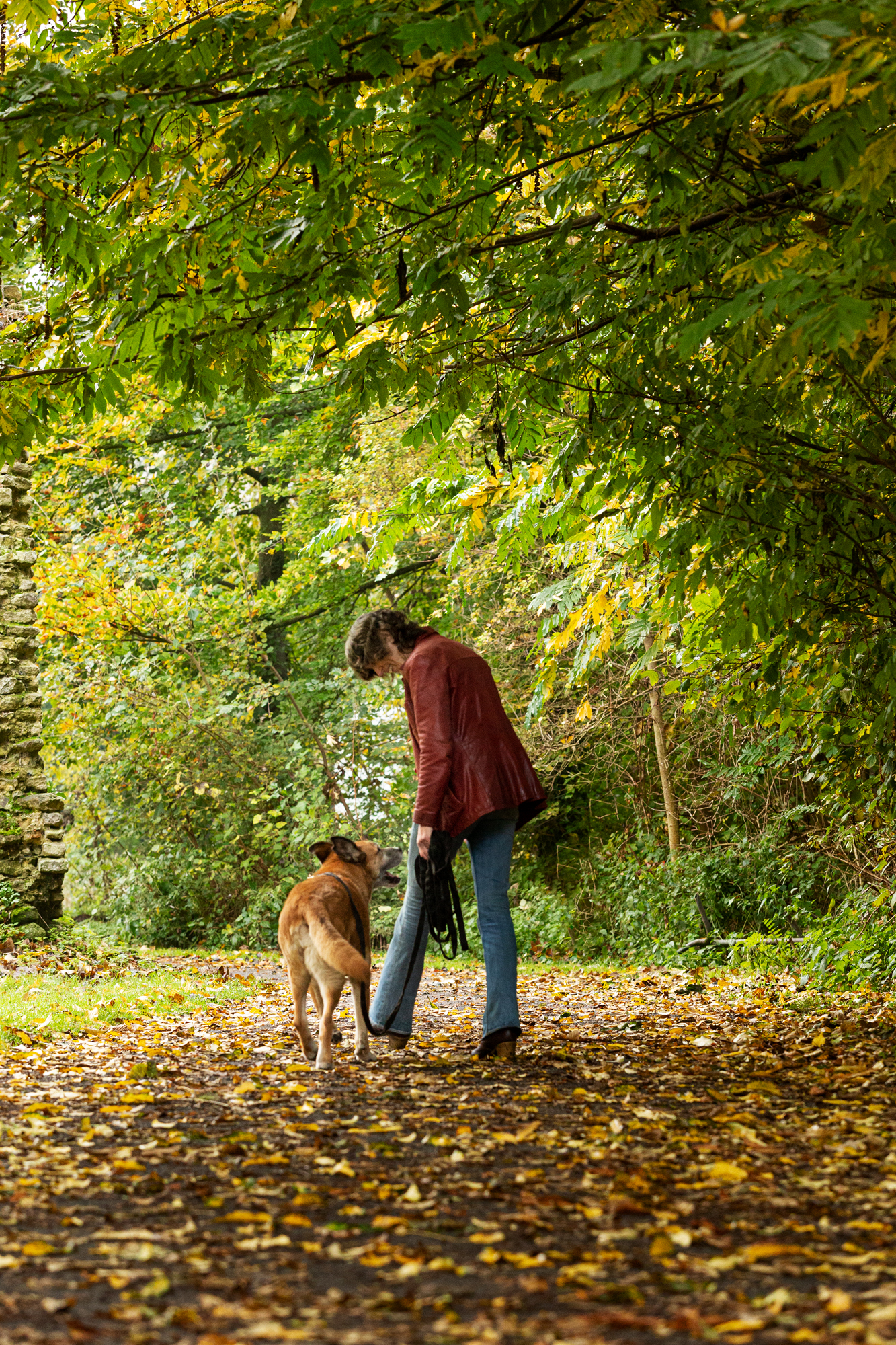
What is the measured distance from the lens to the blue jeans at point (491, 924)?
5.50 meters

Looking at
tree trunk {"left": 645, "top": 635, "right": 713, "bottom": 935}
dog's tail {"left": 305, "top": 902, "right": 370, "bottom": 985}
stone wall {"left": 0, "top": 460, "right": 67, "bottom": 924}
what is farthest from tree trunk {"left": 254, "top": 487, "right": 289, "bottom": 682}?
dog's tail {"left": 305, "top": 902, "right": 370, "bottom": 985}

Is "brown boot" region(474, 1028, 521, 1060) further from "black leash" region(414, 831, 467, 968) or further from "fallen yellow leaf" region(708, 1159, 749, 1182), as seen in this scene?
"fallen yellow leaf" region(708, 1159, 749, 1182)

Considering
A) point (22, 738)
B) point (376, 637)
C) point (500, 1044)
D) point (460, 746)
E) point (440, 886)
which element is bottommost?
point (500, 1044)

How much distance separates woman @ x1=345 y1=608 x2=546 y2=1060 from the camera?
548 centimetres

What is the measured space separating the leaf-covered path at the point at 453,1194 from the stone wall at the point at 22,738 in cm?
623

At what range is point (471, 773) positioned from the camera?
550 centimetres

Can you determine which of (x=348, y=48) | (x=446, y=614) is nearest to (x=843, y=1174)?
(x=348, y=48)

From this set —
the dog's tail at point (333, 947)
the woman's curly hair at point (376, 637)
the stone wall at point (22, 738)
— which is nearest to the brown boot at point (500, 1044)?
the dog's tail at point (333, 947)

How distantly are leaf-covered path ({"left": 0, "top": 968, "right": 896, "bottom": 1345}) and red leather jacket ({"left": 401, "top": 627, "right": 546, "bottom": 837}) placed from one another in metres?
1.17

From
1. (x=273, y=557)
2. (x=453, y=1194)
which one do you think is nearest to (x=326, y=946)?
(x=453, y=1194)

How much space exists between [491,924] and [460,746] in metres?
0.83

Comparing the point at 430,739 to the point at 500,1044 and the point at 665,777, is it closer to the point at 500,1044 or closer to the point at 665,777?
the point at 500,1044

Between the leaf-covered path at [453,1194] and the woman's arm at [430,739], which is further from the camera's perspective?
the woman's arm at [430,739]

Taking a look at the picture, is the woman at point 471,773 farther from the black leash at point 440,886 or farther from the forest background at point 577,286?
the forest background at point 577,286
